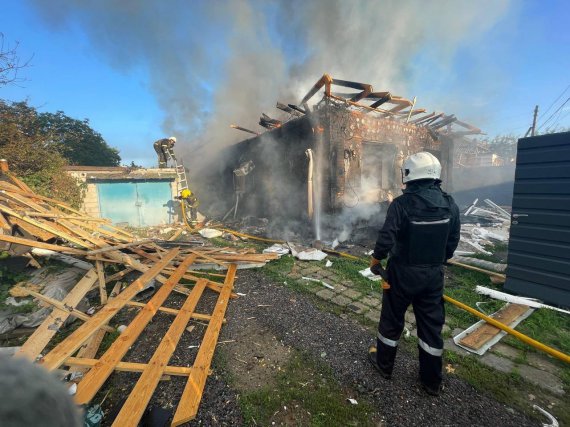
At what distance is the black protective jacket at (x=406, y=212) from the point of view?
253 centimetres

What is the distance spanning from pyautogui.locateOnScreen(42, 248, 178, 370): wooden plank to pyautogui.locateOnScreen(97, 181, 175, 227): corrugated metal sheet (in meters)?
9.66

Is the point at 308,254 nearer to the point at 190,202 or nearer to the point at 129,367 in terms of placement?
the point at 129,367

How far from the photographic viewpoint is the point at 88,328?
296 cm

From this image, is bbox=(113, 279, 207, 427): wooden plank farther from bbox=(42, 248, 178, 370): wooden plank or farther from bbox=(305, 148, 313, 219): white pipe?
bbox=(305, 148, 313, 219): white pipe

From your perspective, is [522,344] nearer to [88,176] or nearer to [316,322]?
[316,322]

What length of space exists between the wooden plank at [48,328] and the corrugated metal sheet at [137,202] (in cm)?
975

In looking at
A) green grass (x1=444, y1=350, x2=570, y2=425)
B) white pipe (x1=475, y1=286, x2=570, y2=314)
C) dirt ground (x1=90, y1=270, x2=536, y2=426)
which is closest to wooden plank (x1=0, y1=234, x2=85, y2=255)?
dirt ground (x1=90, y1=270, x2=536, y2=426)

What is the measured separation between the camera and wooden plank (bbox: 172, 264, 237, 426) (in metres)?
2.17

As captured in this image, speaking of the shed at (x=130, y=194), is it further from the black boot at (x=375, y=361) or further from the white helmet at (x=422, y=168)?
the white helmet at (x=422, y=168)

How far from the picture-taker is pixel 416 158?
2695 millimetres

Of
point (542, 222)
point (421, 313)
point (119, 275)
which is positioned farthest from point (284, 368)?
point (542, 222)

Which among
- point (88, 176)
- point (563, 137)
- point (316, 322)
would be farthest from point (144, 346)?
point (88, 176)

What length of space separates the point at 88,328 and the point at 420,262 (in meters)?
3.76

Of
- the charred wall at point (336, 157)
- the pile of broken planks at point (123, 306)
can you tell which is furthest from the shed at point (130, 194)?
the charred wall at point (336, 157)
